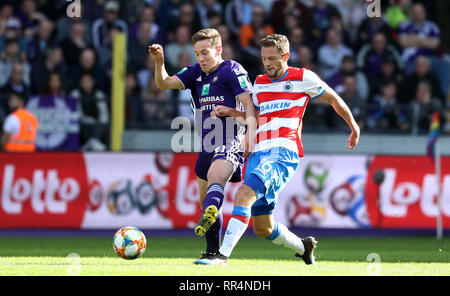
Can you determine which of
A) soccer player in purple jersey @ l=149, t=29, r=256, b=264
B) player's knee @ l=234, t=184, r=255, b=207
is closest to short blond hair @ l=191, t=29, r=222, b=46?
soccer player in purple jersey @ l=149, t=29, r=256, b=264

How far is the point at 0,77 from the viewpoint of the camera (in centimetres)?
1475

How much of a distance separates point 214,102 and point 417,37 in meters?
9.31

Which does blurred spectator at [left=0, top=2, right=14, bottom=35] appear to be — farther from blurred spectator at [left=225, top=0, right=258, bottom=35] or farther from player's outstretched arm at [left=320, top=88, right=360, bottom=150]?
player's outstretched arm at [left=320, top=88, right=360, bottom=150]

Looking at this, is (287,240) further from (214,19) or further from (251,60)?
(214,19)

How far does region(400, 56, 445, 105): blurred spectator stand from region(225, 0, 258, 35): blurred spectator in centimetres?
313

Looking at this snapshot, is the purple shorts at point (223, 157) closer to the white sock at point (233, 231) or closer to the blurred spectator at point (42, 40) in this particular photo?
the white sock at point (233, 231)

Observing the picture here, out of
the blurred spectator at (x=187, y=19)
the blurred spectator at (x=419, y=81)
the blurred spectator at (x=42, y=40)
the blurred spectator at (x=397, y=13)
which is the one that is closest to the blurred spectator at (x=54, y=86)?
the blurred spectator at (x=42, y=40)

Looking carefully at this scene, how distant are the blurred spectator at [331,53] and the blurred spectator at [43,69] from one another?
15.3 feet

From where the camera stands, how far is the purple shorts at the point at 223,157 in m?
8.06
